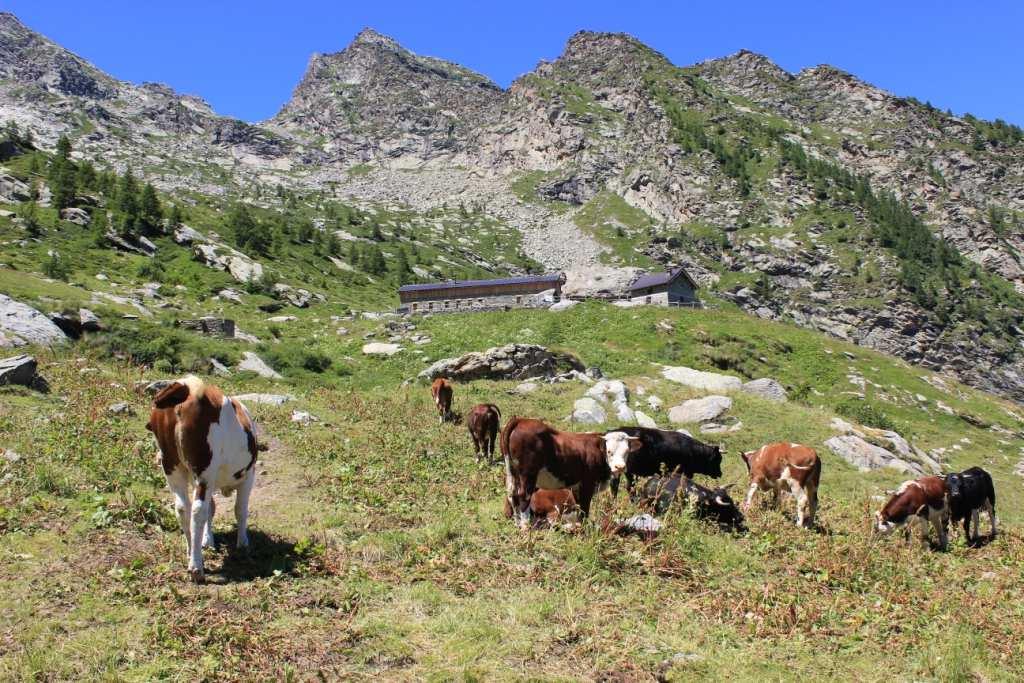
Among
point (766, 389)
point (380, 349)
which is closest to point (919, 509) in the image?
point (766, 389)

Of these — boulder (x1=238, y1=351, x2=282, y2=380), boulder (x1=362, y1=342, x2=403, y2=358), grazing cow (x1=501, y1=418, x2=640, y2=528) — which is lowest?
grazing cow (x1=501, y1=418, x2=640, y2=528)

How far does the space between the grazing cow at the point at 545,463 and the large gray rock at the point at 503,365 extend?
1709 centimetres

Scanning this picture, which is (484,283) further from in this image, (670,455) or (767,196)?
(767,196)

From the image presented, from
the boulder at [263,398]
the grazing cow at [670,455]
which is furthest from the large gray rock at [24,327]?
the grazing cow at [670,455]

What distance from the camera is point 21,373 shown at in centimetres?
1622

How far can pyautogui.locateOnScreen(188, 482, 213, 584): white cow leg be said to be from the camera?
7.53 meters

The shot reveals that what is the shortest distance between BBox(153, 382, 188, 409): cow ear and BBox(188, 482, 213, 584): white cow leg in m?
1.12

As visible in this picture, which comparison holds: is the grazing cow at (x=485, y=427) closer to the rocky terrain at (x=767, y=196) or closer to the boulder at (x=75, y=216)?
the boulder at (x=75, y=216)

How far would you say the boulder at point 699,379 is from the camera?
1142 inches

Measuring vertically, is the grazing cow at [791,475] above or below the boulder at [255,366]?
below

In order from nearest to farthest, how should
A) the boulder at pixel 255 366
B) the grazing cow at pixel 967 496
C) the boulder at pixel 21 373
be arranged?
the grazing cow at pixel 967 496 < the boulder at pixel 21 373 < the boulder at pixel 255 366

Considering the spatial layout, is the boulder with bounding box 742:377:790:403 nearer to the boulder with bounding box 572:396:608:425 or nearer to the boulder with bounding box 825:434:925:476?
the boulder with bounding box 825:434:925:476

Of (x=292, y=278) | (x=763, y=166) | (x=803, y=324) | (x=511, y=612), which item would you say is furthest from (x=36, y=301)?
(x=763, y=166)

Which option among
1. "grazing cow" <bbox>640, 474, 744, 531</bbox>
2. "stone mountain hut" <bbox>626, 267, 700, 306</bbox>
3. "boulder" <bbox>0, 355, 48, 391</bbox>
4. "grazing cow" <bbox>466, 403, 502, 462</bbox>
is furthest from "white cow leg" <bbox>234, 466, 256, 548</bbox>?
"stone mountain hut" <bbox>626, 267, 700, 306</bbox>
